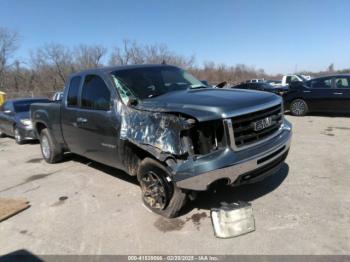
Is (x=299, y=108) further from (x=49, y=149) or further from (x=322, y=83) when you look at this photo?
(x=49, y=149)

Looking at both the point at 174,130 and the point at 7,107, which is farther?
the point at 7,107

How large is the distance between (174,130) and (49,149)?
4.68 meters

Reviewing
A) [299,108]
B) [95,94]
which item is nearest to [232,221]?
[95,94]

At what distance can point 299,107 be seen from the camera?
13133mm

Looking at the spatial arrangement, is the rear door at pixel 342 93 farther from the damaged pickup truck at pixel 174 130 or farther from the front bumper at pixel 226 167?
the front bumper at pixel 226 167

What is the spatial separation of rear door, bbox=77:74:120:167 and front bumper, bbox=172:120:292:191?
1.47m

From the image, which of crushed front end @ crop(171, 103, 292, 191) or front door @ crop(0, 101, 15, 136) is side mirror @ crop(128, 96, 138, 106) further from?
front door @ crop(0, 101, 15, 136)

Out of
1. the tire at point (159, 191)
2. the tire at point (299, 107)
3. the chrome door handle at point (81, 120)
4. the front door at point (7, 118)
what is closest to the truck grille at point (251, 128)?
the tire at point (159, 191)

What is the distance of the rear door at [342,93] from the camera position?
11.7 metres

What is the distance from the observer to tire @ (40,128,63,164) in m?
7.18

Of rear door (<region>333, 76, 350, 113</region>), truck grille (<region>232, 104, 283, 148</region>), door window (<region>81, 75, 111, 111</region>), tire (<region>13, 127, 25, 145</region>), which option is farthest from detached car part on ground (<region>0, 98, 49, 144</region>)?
rear door (<region>333, 76, 350, 113</region>)

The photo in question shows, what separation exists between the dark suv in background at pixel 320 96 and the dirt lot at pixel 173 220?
609cm

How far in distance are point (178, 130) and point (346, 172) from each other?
3.46 metres

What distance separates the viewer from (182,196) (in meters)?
3.97
